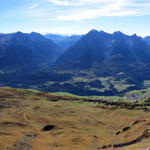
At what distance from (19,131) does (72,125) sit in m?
39.0

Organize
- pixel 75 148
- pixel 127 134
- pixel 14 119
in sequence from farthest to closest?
pixel 14 119 → pixel 127 134 → pixel 75 148

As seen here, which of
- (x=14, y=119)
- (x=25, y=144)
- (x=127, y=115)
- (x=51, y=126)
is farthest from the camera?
(x=127, y=115)

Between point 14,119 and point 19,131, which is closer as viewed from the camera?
point 19,131

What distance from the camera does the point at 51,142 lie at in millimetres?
127375

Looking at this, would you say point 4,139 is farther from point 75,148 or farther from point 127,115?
→ point 127,115

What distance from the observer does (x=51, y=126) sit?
159875mm

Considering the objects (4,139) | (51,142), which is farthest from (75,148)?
(4,139)

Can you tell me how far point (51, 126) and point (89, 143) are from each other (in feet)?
147

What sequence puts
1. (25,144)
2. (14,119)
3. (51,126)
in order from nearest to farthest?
1. (25,144)
2. (51,126)
3. (14,119)

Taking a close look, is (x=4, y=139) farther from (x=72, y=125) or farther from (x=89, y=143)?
(x=72, y=125)

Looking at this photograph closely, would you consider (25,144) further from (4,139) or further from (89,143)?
(89,143)

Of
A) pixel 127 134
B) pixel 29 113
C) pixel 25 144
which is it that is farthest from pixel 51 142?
pixel 29 113

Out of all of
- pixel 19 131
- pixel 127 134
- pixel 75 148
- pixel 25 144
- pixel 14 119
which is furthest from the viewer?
pixel 14 119

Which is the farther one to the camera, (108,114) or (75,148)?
(108,114)
